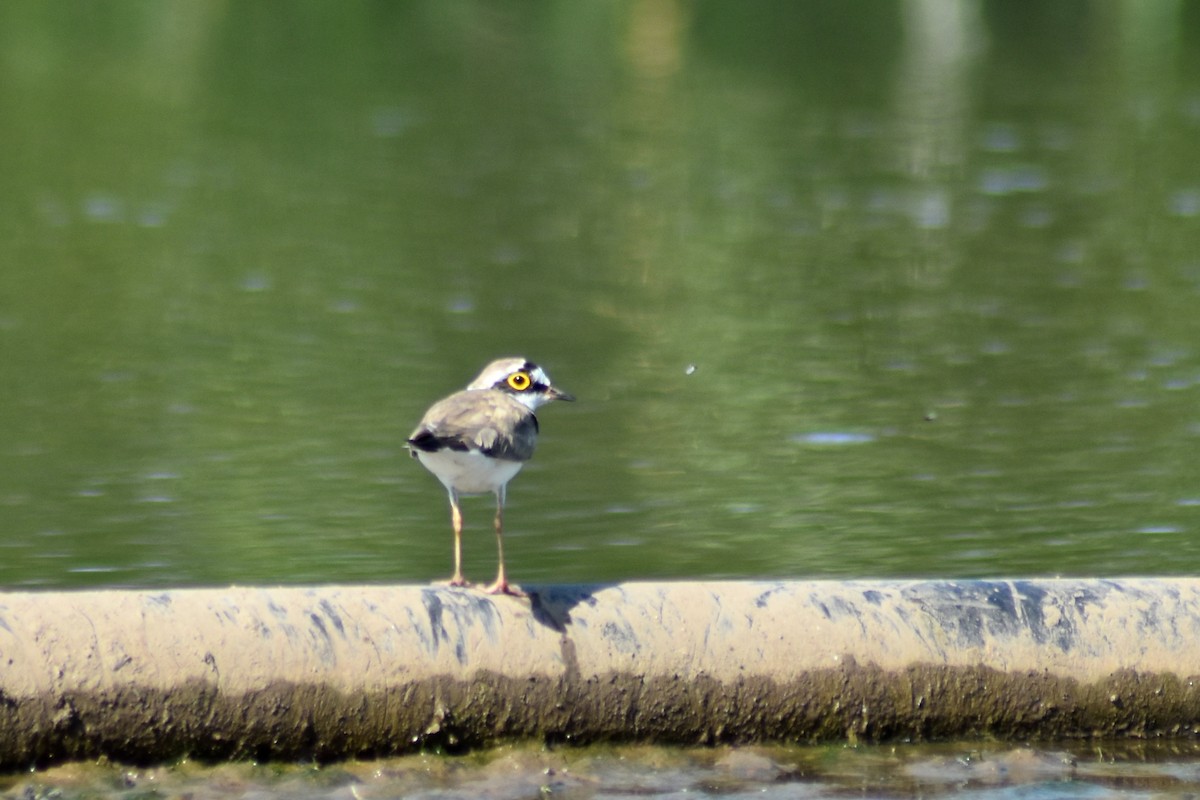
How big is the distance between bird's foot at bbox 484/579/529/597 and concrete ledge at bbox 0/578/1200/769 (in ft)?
0.11

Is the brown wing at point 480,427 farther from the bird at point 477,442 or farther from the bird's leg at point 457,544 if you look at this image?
the bird's leg at point 457,544

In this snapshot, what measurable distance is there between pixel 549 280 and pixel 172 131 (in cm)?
910

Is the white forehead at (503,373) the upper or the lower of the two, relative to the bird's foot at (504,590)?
upper

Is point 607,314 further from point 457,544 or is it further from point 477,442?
point 477,442

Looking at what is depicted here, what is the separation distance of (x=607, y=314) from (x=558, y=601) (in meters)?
8.36

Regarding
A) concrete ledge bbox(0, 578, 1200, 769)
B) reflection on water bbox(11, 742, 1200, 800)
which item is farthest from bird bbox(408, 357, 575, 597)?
reflection on water bbox(11, 742, 1200, 800)

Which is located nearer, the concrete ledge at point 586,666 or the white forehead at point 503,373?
the concrete ledge at point 586,666

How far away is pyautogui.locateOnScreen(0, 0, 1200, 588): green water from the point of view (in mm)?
8914

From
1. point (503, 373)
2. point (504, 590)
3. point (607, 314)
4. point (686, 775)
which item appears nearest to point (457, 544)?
point (504, 590)

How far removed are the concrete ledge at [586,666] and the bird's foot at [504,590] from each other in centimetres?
3

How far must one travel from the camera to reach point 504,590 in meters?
5.80

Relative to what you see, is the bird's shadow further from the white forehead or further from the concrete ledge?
the white forehead

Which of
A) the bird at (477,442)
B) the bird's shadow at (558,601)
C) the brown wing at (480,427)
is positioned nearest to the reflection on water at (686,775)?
the bird's shadow at (558,601)

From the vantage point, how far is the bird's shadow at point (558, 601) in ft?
18.9
